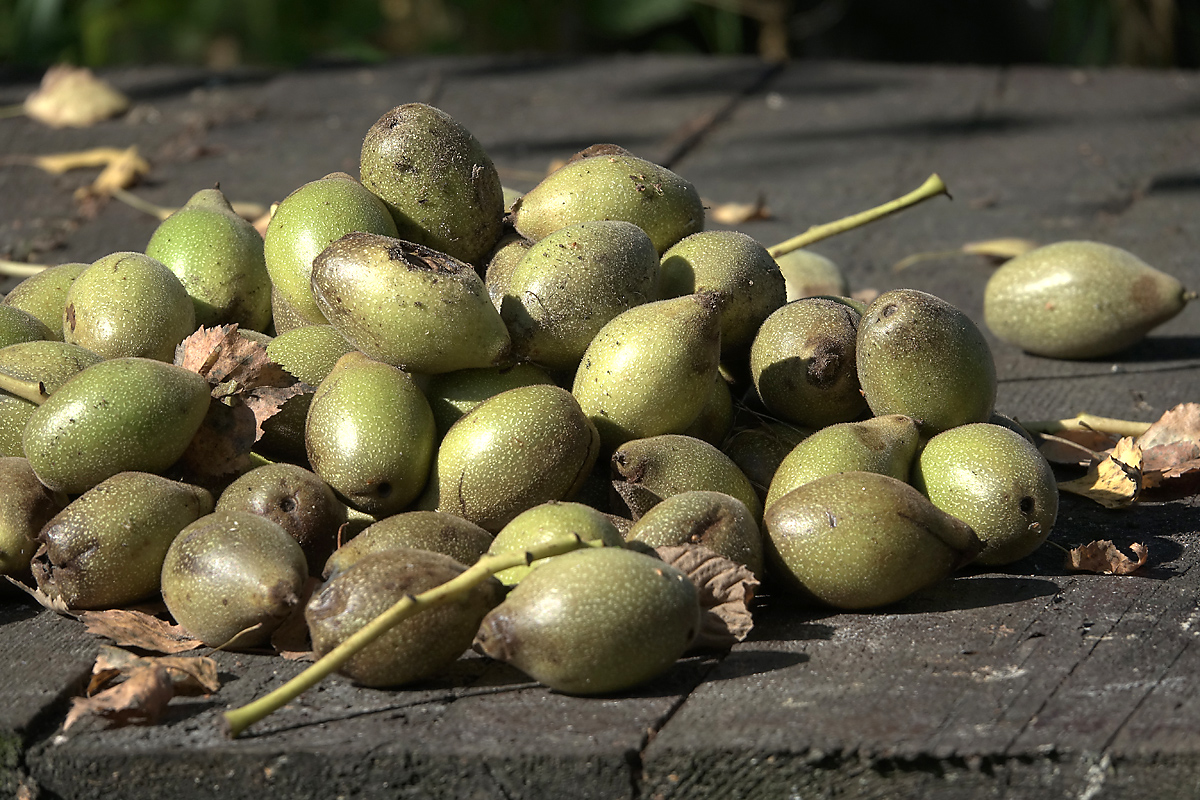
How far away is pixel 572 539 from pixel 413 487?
531 mm

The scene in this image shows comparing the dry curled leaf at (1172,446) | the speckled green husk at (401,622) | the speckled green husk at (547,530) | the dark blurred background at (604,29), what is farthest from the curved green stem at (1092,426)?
the dark blurred background at (604,29)

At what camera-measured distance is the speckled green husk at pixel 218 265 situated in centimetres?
299

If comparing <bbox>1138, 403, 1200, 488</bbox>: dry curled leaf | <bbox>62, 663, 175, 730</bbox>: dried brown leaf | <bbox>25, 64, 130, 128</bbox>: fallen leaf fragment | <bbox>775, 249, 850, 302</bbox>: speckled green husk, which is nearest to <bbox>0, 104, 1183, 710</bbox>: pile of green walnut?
<bbox>62, 663, 175, 730</bbox>: dried brown leaf

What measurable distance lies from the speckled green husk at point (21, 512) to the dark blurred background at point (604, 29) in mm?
6822

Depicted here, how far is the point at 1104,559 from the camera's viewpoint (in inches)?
103

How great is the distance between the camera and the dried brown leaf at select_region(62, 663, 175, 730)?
80.4 inches

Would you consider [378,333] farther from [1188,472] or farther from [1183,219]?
[1183,219]

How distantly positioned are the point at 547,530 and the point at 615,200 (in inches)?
36.8

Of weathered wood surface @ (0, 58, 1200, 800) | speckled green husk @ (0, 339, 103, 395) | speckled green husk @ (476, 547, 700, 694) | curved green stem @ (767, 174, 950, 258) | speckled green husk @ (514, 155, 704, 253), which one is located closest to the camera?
weathered wood surface @ (0, 58, 1200, 800)

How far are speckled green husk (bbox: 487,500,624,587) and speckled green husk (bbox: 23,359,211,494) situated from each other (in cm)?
70

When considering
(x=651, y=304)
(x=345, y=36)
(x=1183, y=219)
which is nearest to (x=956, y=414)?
(x=651, y=304)

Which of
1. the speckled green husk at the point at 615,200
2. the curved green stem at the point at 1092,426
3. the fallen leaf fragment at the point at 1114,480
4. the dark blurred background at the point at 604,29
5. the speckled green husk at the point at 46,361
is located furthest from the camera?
the dark blurred background at the point at 604,29

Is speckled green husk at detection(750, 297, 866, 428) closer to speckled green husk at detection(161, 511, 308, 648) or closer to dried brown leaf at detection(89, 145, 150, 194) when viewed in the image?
speckled green husk at detection(161, 511, 308, 648)

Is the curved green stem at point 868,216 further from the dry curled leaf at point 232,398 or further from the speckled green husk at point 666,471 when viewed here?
the dry curled leaf at point 232,398
